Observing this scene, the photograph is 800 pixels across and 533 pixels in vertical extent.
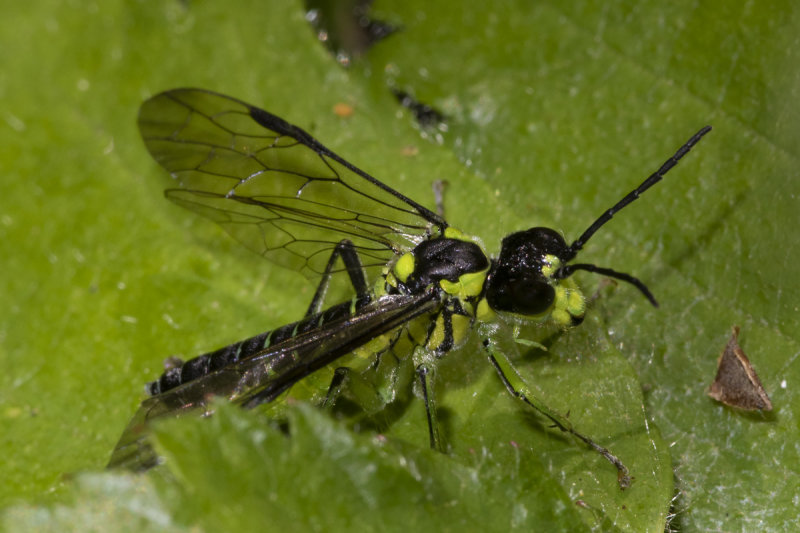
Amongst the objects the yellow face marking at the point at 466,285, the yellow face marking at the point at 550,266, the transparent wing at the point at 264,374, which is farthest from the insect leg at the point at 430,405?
the yellow face marking at the point at 550,266

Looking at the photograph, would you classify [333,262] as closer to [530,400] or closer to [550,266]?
[550,266]

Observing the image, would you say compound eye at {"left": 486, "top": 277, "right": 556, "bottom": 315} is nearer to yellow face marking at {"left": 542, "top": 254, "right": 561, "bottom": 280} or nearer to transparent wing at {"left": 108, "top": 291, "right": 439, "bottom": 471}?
yellow face marking at {"left": 542, "top": 254, "right": 561, "bottom": 280}

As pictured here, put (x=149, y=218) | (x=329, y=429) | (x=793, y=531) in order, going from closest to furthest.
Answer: (x=329, y=429), (x=793, y=531), (x=149, y=218)

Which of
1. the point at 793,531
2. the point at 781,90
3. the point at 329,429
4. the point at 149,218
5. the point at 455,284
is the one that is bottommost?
the point at 793,531

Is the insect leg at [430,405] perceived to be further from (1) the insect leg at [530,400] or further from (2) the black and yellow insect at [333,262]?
(1) the insect leg at [530,400]

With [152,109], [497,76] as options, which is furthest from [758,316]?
Answer: [152,109]

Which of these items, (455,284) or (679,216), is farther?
(679,216)

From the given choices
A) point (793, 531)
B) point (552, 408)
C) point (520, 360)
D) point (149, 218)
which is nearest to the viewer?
point (793, 531)

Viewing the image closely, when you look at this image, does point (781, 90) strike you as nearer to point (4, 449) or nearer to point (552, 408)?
point (552, 408)
